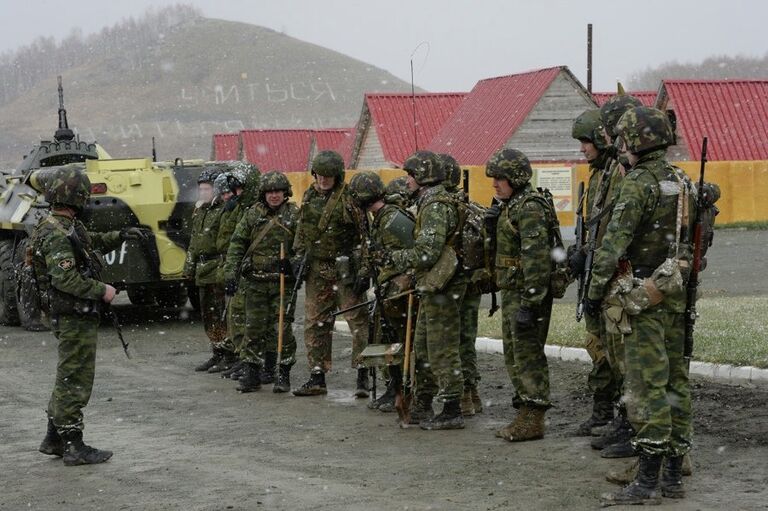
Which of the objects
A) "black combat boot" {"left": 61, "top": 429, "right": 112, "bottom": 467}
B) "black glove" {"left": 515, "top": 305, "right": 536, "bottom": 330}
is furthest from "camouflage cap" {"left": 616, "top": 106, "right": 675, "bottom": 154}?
"black combat boot" {"left": 61, "top": 429, "right": 112, "bottom": 467}

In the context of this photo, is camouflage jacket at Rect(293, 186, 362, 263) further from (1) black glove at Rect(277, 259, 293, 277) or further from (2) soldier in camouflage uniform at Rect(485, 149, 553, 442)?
(2) soldier in camouflage uniform at Rect(485, 149, 553, 442)

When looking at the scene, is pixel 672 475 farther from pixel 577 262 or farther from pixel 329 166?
pixel 329 166

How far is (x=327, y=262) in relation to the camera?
1094 cm

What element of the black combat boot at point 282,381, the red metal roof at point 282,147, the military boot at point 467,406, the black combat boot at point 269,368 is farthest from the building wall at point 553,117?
the military boot at point 467,406

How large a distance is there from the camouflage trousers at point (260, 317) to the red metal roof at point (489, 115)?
25.7m

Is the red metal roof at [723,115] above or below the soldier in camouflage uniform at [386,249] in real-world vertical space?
above

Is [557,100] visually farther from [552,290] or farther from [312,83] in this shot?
[312,83]

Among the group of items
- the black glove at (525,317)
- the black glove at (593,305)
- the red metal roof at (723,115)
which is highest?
the red metal roof at (723,115)

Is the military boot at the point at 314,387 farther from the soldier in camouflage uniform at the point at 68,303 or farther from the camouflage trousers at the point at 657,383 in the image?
the camouflage trousers at the point at 657,383

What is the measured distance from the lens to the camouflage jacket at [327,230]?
1081cm

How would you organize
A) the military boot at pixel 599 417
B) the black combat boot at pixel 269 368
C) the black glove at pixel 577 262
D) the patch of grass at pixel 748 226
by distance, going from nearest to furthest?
1. the black glove at pixel 577 262
2. the military boot at pixel 599 417
3. the black combat boot at pixel 269 368
4. the patch of grass at pixel 748 226

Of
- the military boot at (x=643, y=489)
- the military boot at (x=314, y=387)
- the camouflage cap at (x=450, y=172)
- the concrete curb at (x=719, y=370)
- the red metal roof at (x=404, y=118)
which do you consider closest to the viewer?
the military boot at (x=643, y=489)

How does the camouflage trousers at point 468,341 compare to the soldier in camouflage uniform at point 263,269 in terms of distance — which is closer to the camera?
the camouflage trousers at point 468,341

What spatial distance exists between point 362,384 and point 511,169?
295 cm
